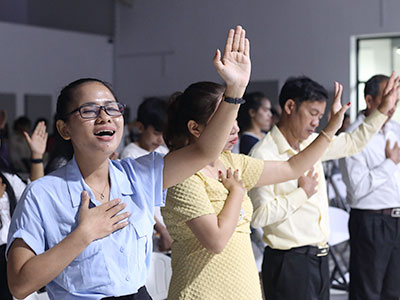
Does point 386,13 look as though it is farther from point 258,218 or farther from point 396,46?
point 258,218

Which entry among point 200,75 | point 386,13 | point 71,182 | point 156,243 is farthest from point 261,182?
point 200,75

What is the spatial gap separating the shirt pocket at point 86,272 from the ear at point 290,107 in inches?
64.1

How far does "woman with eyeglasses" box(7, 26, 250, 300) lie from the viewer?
147 cm

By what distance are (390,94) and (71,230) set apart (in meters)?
2.18

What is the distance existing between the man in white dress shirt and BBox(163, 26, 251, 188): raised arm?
2069mm

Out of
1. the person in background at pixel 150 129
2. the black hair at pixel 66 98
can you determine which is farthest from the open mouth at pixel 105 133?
the person in background at pixel 150 129

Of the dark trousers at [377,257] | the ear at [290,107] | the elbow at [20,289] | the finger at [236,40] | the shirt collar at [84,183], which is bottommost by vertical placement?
the dark trousers at [377,257]

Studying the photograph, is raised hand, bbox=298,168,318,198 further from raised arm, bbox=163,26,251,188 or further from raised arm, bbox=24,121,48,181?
raised arm, bbox=24,121,48,181

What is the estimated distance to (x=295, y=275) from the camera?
280 centimetres

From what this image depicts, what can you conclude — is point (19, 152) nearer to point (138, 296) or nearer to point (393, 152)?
point (393, 152)

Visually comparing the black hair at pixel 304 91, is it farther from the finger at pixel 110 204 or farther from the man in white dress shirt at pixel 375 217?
the finger at pixel 110 204

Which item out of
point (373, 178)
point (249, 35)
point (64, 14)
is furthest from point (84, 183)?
point (64, 14)

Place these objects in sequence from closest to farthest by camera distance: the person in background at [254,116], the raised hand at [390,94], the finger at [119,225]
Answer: the finger at [119,225] → the raised hand at [390,94] → the person in background at [254,116]

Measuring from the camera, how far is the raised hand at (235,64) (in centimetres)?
169
